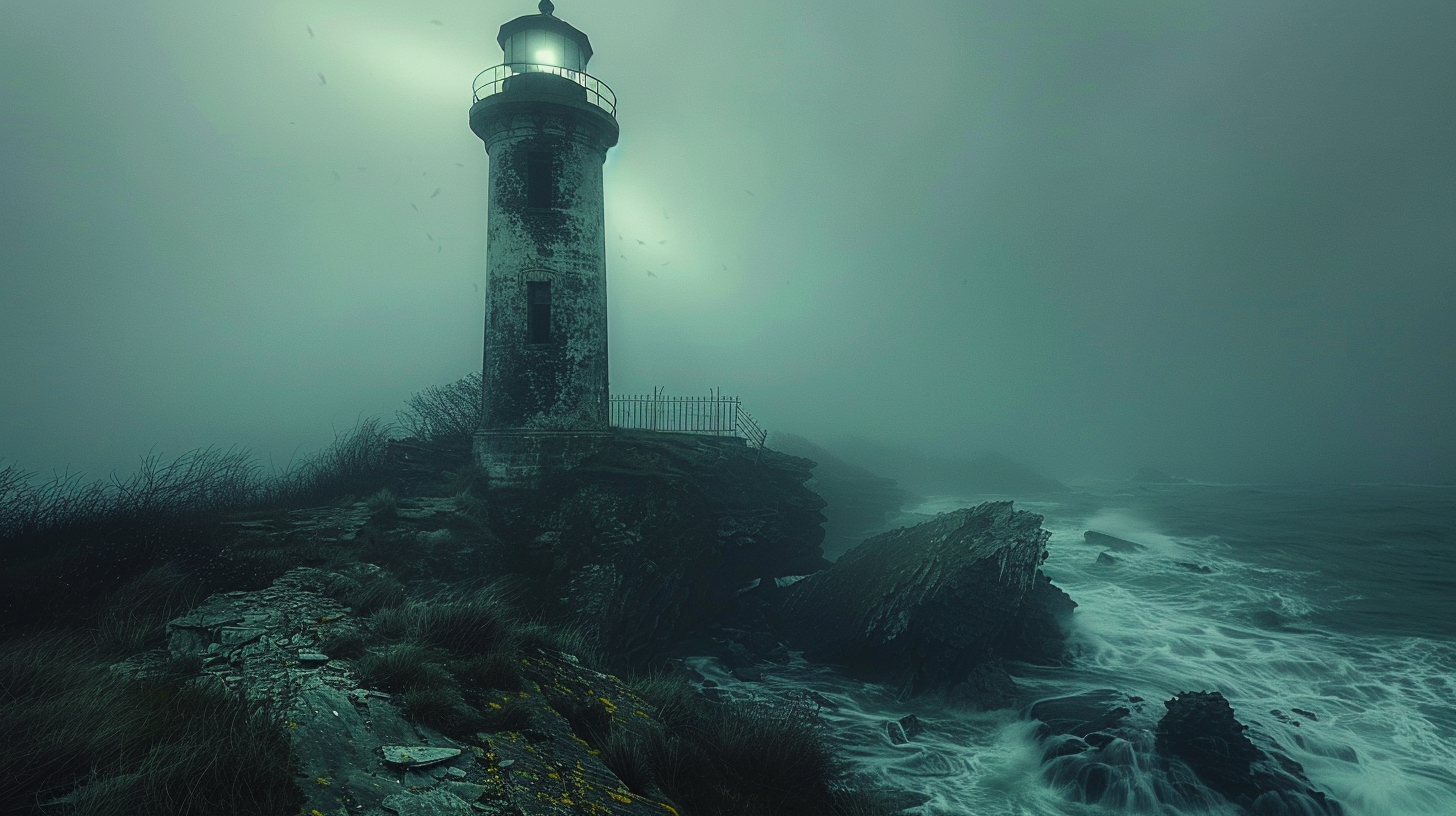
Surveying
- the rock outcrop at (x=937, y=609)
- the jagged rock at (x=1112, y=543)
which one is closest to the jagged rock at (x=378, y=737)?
the rock outcrop at (x=937, y=609)

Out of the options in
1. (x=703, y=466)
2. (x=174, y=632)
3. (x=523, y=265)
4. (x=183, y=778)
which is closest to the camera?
(x=183, y=778)

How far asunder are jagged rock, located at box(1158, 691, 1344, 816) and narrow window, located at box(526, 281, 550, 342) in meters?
15.8

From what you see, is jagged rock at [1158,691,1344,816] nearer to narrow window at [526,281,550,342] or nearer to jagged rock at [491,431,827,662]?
jagged rock at [491,431,827,662]

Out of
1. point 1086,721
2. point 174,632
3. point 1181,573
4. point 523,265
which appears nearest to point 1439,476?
point 1181,573

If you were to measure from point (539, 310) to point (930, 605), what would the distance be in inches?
496

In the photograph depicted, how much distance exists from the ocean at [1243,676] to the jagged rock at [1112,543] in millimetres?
623

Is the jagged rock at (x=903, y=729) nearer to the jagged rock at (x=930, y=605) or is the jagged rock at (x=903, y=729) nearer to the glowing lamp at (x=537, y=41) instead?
the jagged rock at (x=930, y=605)

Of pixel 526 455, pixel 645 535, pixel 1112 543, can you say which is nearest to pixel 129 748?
pixel 645 535

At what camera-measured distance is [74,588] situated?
6.13 meters

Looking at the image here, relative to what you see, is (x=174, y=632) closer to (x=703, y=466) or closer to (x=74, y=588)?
(x=74, y=588)

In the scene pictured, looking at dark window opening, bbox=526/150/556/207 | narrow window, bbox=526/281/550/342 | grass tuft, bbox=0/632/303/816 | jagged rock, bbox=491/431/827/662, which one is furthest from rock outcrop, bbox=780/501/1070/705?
grass tuft, bbox=0/632/303/816

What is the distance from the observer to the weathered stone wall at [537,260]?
1497 centimetres

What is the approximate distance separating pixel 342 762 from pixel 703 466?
13160mm

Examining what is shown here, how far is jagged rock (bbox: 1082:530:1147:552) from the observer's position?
1247 inches
